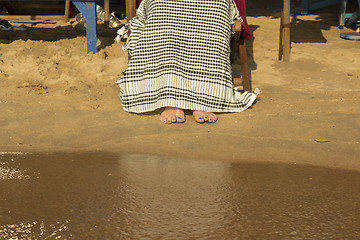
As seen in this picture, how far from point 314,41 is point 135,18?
269cm

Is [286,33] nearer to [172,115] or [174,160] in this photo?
[172,115]

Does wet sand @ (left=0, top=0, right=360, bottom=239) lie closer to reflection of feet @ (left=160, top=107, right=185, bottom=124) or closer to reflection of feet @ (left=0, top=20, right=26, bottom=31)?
reflection of feet @ (left=160, top=107, right=185, bottom=124)

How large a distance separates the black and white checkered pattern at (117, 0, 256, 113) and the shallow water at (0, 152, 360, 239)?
3.21 feet

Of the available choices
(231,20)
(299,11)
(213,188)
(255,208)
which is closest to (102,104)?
(231,20)

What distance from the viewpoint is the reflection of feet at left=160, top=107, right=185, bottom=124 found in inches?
147

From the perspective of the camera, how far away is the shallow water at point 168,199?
85.7 inches

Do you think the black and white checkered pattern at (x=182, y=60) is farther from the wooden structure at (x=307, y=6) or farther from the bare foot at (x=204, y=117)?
the wooden structure at (x=307, y=6)

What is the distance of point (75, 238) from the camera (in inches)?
82.7

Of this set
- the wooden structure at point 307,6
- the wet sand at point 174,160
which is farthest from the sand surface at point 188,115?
the wooden structure at point 307,6

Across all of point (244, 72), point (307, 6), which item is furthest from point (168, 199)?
point (307, 6)

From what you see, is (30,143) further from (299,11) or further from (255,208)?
(299,11)

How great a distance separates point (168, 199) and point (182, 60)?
1.81 m

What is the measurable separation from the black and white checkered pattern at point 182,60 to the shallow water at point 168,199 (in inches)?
38.5

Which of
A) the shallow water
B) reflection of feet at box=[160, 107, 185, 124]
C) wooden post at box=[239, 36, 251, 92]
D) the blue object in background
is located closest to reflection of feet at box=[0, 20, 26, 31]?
the blue object in background
